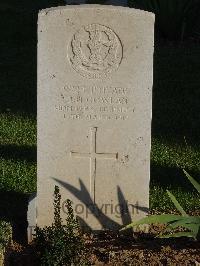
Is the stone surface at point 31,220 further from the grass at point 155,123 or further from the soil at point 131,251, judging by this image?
the grass at point 155,123

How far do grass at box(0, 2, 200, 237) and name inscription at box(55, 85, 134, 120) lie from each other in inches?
44.9

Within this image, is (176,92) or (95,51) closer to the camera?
(95,51)

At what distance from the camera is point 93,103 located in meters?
4.70

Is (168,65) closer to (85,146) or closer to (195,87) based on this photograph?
(195,87)

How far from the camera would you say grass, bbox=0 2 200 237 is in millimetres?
5859

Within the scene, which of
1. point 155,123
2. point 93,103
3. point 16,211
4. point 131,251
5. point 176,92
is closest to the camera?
point 131,251

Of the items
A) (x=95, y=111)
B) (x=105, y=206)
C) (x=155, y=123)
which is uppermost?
(x=95, y=111)

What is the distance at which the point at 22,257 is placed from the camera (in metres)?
4.72

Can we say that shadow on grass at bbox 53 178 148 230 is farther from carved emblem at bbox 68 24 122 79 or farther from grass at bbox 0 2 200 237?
carved emblem at bbox 68 24 122 79

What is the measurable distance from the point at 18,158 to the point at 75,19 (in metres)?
2.35

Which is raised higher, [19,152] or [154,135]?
[154,135]

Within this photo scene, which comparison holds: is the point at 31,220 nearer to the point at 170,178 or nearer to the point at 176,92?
the point at 170,178

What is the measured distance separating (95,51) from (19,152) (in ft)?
7.83

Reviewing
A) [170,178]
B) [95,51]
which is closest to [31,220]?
[95,51]
